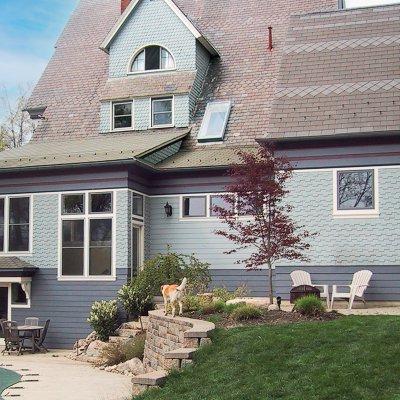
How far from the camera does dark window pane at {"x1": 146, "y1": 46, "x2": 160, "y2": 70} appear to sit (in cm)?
2322

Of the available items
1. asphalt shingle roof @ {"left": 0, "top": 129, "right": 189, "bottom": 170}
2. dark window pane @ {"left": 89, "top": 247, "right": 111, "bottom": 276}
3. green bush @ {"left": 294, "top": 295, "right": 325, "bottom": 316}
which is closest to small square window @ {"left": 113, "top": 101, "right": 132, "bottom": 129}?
asphalt shingle roof @ {"left": 0, "top": 129, "right": 189, "bottom": 170}

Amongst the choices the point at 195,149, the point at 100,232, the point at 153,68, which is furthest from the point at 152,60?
the point at 100,232

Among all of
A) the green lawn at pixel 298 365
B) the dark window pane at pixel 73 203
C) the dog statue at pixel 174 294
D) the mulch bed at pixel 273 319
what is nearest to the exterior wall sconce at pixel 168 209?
the dark window pane at pixel 73 203

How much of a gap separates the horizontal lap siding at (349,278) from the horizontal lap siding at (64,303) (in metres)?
4.16

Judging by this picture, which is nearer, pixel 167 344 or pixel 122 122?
pixel 167 344

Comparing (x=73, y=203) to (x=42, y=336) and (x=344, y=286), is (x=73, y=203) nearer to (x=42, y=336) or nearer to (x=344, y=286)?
(x=42, y=336)

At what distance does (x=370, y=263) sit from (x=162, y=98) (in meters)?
9.09

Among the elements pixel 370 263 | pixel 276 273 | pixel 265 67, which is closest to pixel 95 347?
pixel 276 273

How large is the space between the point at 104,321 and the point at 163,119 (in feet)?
24.4

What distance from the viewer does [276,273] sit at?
17.5m

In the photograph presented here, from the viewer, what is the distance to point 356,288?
15703mm

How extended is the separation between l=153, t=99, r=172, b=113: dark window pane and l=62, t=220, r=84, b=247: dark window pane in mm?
5233

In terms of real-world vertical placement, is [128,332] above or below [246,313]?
below

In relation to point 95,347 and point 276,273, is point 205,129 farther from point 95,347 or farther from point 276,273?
point 95,347
